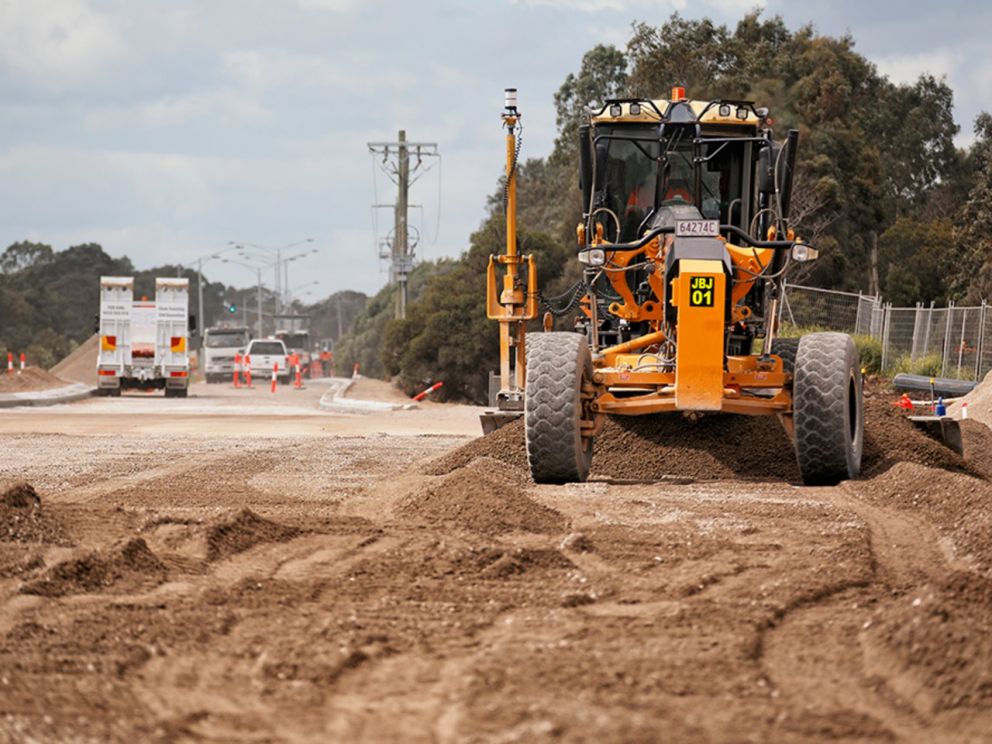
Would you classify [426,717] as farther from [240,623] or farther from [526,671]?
[240,623]

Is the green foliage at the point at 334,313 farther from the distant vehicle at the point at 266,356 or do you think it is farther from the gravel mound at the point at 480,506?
the gravel mound at the point at 480,506

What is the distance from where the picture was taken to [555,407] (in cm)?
1275

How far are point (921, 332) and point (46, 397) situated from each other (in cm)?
2027

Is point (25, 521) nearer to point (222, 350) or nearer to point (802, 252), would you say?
point (802, 252)

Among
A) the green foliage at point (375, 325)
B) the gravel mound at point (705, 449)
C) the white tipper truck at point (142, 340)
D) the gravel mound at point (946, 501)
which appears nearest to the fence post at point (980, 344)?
the gravel mound at point (705, 449)

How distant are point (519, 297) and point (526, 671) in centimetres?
1122

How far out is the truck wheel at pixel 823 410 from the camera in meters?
12.9

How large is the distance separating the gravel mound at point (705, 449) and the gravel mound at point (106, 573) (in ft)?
20.9

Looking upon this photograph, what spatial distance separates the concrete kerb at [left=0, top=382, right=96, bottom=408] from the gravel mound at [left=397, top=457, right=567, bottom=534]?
25.1m

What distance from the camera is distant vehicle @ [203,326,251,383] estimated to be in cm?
6725

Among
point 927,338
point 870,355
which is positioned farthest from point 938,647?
point 870,355

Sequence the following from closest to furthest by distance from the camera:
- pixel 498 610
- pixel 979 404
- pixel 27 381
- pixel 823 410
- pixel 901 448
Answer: pixel 498 610 < pixel 823 410 < pixel 901 448 < pixel 979 404 < pixel 27 381

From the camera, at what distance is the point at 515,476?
1381 centimetres

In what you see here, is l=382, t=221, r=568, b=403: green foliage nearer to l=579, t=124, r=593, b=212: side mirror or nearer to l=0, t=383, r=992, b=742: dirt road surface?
l=579, t=124, r=593, b=212: side mirror
